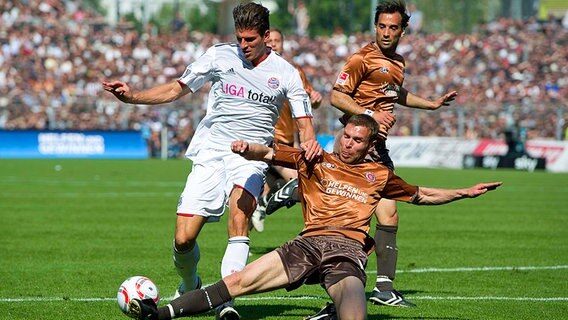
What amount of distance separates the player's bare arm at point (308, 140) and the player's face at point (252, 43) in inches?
24.4

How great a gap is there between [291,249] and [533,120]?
3433cm

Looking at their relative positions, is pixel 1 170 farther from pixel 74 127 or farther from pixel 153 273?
pixel 153 273

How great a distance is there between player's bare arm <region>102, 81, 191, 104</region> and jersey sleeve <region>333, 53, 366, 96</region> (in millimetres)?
1619

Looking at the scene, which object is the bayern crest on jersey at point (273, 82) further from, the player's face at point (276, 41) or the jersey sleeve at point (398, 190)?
the player's face at point (276, 41)

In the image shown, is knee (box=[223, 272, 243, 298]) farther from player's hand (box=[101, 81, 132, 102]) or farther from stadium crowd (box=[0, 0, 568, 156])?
stadium crowd (box=[0, 0, 568, 156])

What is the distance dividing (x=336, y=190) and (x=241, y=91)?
4.31 feet

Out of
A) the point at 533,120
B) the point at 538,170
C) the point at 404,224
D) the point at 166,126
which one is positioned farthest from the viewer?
the point at 166,126

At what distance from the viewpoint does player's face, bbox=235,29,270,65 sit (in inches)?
319

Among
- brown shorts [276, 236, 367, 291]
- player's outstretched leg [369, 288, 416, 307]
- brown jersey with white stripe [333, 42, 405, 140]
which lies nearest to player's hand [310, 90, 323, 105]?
brown jersey with white stripe [333, 42, 405, 140]

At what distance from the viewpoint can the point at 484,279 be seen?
1080 cm

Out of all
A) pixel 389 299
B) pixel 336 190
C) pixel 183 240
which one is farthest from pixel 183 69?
pixel 336 190

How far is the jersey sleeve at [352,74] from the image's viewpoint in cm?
942

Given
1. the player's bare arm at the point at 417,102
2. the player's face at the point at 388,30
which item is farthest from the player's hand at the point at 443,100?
the player's face at the point at 388,30

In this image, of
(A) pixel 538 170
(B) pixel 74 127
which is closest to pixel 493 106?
(A) pixel 538 170
